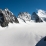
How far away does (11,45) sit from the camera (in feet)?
85.1

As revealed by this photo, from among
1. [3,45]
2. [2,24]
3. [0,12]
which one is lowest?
[3,45]

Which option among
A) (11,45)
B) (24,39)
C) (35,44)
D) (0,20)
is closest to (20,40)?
(24,39)

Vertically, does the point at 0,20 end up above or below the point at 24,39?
above

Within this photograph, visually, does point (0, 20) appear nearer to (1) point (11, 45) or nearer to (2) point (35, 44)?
(1) point (11, 45)

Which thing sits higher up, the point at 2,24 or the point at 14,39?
the point at 2,24

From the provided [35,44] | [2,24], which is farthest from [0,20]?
[35,44]

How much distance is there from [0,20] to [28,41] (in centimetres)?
2678

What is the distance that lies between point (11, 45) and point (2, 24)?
75.8ft

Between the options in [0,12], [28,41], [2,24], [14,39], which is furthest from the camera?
[0,12]

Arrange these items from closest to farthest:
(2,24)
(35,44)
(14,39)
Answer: (35,44)
(14,39)
(2,24)

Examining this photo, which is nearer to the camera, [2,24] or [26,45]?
[26,45]

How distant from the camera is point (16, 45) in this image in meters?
25.7

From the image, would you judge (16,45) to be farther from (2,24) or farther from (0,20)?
(0,20)

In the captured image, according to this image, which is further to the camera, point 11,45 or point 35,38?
point 35,38
